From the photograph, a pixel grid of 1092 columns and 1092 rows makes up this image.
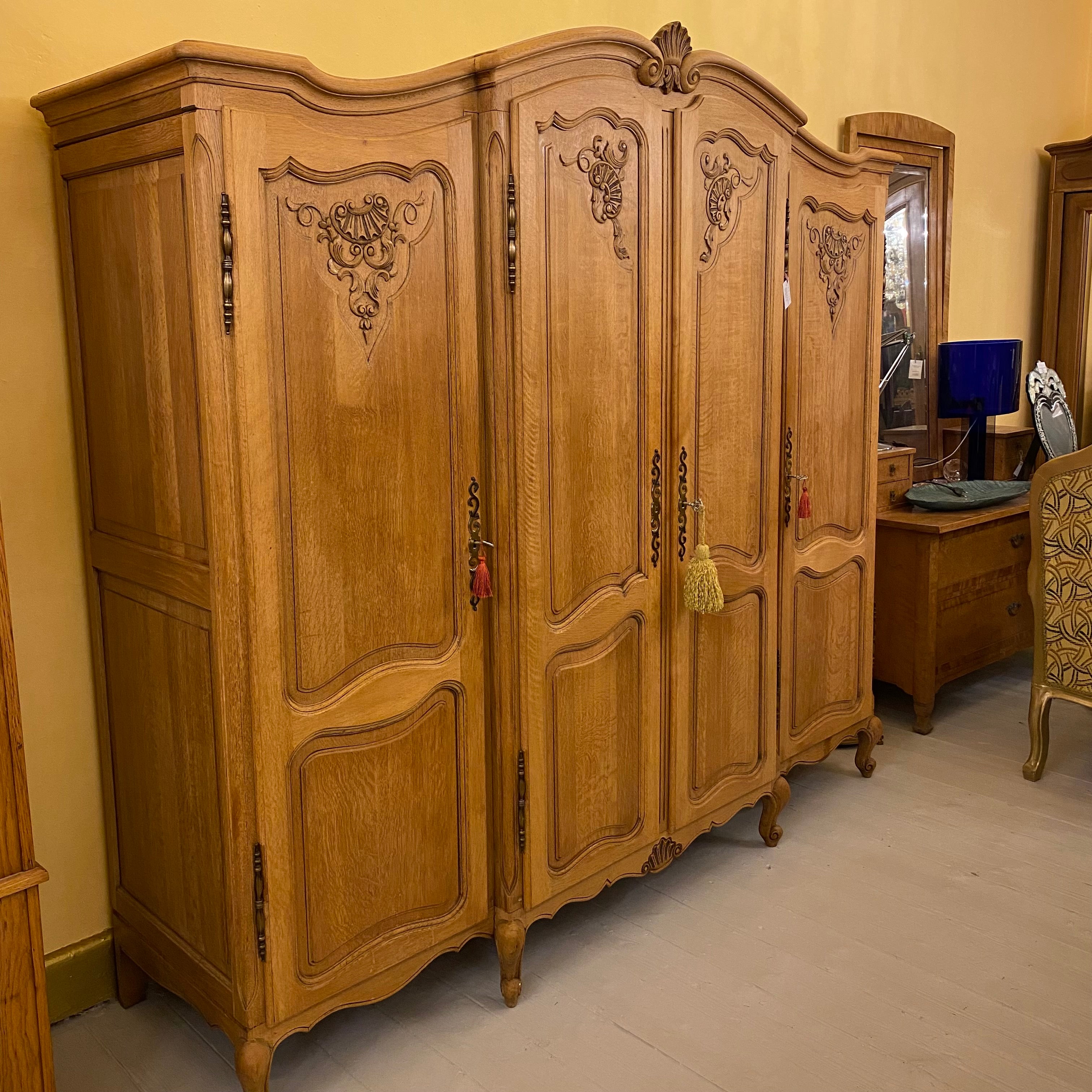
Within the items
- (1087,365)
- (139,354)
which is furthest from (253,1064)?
(1087,365)

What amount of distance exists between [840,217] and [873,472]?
0.72 metres

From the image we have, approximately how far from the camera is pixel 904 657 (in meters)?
3.68

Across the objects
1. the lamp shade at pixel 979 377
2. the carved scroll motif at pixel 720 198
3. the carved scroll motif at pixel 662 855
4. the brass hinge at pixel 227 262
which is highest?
the carved scroll motif at pixel 720 198

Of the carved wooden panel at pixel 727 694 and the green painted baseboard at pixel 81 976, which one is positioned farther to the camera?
the carved wooden panel at pixel 727 694

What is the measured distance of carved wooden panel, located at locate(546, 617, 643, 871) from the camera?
2.28 meters

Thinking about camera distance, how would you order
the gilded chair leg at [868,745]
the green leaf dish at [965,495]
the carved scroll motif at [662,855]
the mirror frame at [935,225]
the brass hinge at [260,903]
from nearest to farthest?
the brass hinge at [260,903], the carved scroll motif at [662,855], the gilded chair leg at [868,745], the green leaf dish at [965,495], the mirror frame at [935,225]

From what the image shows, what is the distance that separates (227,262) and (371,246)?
266 mm

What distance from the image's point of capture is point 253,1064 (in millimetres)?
1867

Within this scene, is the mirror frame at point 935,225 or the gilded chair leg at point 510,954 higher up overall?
the mirror frame at point 935,225

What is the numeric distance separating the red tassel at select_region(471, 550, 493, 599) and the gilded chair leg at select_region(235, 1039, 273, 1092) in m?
0.85

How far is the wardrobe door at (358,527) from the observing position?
68.7 inches

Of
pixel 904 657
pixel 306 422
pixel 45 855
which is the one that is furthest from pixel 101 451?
pixel 904 657

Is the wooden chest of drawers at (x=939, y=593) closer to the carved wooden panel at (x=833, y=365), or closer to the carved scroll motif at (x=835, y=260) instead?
the carved wooden panel at (x=833, y=365)

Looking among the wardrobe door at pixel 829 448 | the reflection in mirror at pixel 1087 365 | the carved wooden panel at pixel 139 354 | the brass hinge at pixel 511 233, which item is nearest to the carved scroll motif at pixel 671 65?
the brass hinge at pixel 511 233
